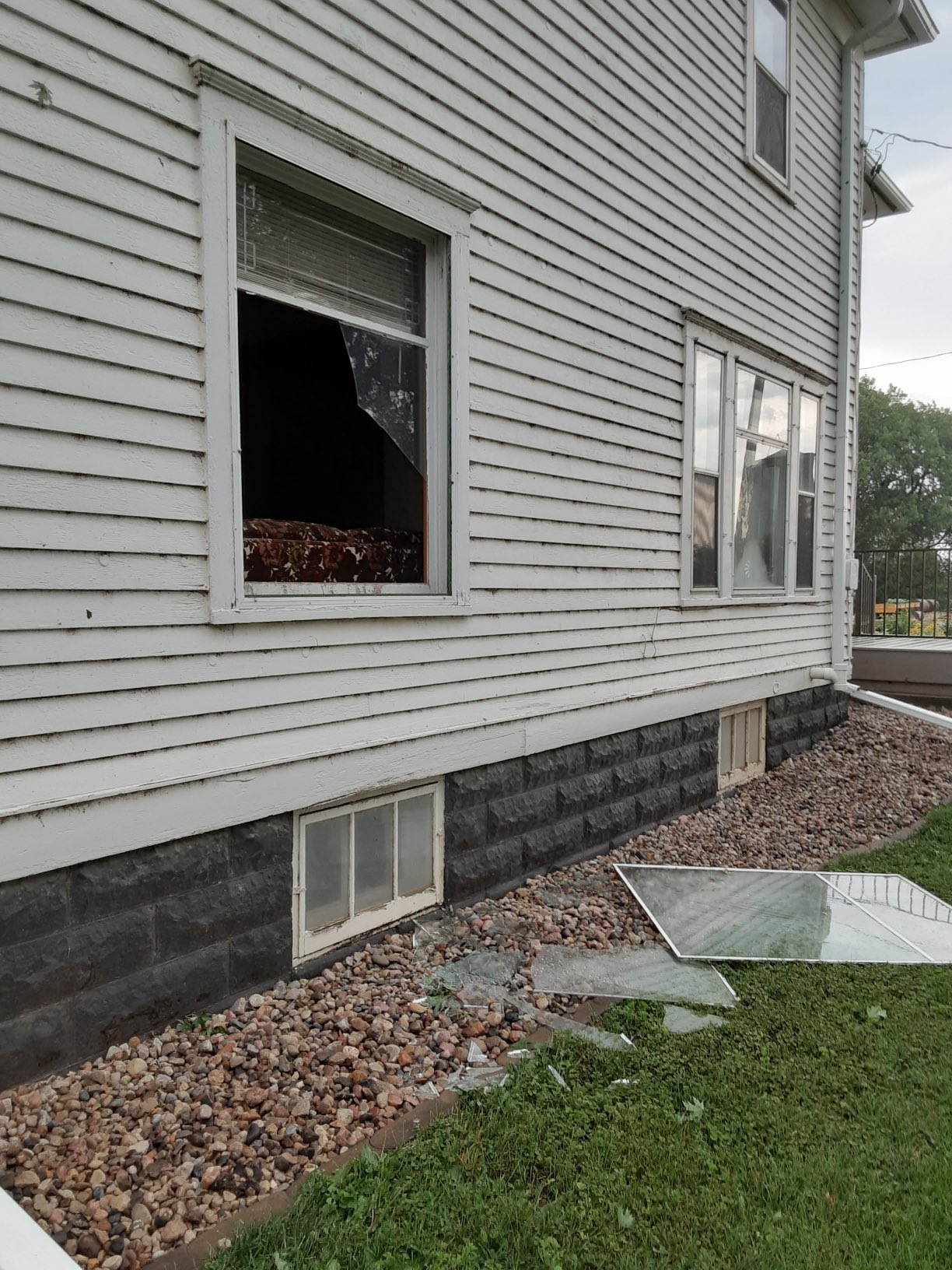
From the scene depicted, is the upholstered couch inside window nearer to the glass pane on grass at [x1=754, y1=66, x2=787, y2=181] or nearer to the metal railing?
the glass pane on grass at [x1=754, y1=66, x2=787, y2=181]

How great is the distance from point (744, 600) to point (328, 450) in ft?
10.4

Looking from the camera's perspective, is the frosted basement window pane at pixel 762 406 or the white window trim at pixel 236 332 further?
the frosted basement window pane at pixel 762 406

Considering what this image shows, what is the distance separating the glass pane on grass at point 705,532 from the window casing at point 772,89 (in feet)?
7.92

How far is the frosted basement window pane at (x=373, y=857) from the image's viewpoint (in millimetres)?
3615

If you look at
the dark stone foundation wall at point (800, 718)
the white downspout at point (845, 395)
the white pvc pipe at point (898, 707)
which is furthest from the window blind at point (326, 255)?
the white pvc pipe at point (898, 707)

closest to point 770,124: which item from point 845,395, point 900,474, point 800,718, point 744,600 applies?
point 845,395

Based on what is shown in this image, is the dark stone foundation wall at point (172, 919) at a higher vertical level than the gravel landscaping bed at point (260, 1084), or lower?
higher

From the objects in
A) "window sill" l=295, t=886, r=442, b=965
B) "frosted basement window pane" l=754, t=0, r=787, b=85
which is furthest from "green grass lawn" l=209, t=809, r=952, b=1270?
"frosted basement window pane" l=754, t=0, r=787, b=85

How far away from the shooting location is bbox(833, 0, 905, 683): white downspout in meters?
7.58

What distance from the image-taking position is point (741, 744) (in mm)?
6668

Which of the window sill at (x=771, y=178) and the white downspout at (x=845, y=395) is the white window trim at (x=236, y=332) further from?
the white downspout at (x=845, y=395)

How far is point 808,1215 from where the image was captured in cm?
215

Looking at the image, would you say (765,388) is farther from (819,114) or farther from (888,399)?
(888,399)

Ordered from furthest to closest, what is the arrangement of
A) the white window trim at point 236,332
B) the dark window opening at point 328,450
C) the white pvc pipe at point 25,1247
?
the dark window opening at point 328,450
the white window trim at point 236,332
the white pvc pipe at point 25,1247
